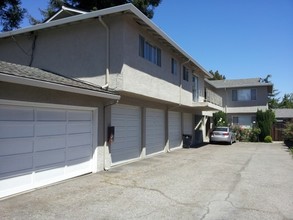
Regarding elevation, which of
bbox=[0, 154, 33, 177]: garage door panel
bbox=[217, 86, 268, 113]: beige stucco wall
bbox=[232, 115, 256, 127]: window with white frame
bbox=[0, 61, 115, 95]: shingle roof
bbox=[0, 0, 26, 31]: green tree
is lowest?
bbox=[0, 154, 33, 177]: garage door panel

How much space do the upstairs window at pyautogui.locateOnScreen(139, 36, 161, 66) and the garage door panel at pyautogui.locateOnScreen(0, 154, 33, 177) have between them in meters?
6.91

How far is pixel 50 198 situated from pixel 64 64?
691 centimetres

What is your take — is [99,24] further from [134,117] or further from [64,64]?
[134,117]

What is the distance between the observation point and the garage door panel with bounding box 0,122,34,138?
774 centimetres

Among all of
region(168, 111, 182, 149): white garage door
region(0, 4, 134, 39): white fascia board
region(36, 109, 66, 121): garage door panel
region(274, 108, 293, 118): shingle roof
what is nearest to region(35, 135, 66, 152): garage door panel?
region(36, 109, 66, 121): garage door panel

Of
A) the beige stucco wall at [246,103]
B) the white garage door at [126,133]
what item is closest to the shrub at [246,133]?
the beige stucco wall at [246,103]

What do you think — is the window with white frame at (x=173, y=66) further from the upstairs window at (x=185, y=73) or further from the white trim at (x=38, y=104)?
the white trim at (x=38, y=104)

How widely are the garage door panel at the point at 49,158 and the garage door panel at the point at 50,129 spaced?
0.55 meters

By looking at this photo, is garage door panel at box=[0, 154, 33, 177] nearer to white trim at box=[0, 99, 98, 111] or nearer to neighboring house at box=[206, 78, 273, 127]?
white trim at box=[0, 99, 98, 111]

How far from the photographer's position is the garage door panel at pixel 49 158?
8773 mm

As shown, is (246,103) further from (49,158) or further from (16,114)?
(16,114)

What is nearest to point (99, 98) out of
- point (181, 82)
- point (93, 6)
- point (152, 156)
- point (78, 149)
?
point (78, 149)

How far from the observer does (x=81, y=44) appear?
12727 mm

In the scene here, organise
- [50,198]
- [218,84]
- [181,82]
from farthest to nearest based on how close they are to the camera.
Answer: [218,84], [181,82], [50,198]
